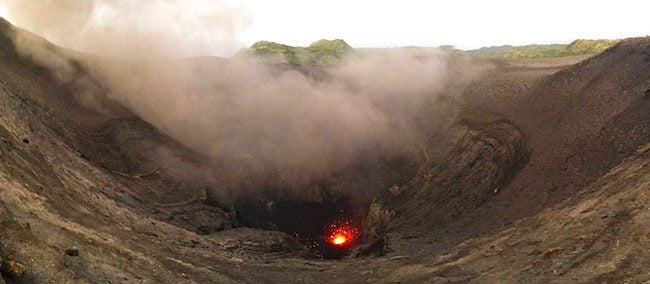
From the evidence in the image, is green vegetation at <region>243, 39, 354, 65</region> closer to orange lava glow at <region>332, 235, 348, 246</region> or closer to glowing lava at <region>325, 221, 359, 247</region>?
glowing lava at <region>325, 221, 359, 247</region>

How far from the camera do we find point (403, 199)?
30.7m

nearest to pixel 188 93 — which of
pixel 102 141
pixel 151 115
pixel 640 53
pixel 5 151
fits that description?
pixel 151 115

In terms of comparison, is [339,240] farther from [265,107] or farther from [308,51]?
[308,51]

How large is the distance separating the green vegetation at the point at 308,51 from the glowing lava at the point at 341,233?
30605 millimetres

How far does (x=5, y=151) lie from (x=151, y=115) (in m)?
→ 18.2

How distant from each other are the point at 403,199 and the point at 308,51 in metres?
41.8

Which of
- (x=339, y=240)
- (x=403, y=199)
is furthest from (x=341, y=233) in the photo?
(x=403, y=199)

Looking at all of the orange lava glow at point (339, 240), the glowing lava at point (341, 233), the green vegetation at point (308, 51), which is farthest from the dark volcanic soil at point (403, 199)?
the green vegetation at point (308, 51)

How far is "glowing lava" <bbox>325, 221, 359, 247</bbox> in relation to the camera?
32906 mm

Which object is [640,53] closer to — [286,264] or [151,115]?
[286,264]

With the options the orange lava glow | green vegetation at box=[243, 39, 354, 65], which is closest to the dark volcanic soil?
the orange lava glow

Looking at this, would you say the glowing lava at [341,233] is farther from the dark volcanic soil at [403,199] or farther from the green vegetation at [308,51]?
the green vegetation at [308,51]

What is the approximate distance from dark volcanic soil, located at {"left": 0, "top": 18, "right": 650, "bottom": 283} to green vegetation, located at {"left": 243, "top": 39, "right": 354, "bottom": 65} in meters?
27.5

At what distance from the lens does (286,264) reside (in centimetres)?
2048
